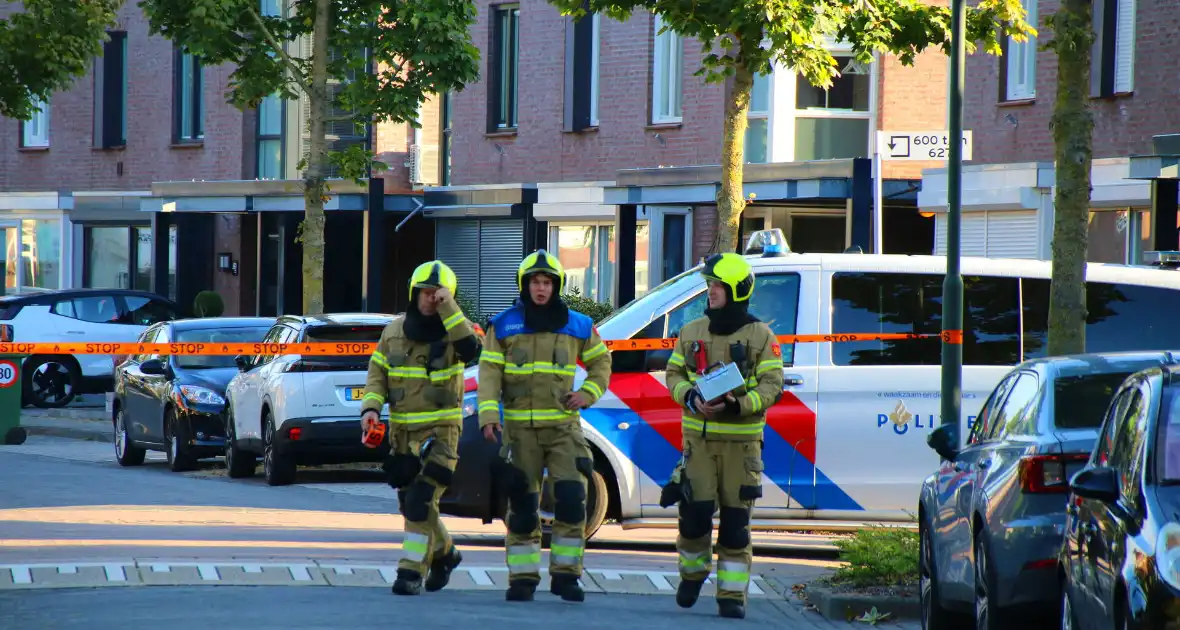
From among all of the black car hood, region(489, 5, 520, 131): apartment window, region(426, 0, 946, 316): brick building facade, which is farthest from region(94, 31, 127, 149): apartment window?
the black car hood

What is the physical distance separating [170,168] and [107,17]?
36.1 feet

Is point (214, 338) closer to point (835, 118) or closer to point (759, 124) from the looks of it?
point (759, 124)

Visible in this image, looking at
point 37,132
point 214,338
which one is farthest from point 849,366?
point 37,132

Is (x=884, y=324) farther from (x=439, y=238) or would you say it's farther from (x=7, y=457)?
(x=439, y=238)

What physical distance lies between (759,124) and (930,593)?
1802 cm

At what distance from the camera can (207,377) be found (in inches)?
712

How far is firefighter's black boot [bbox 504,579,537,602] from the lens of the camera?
921cm

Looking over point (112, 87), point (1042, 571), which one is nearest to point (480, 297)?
point (112, 87)

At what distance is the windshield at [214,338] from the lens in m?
18.4

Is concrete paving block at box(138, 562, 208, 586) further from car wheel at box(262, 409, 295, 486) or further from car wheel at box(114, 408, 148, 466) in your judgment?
car wheel at box(114, 408, 148, 466)

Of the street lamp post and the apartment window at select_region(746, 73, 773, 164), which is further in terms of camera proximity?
the apartment window at select_region(746, 73, 773, 164)

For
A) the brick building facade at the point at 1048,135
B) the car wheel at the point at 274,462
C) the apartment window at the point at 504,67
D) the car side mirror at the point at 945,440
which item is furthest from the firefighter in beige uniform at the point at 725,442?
the apartment window at the point at 504,67

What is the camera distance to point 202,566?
400 inches

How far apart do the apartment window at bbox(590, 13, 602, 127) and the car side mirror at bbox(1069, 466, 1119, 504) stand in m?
23.4
